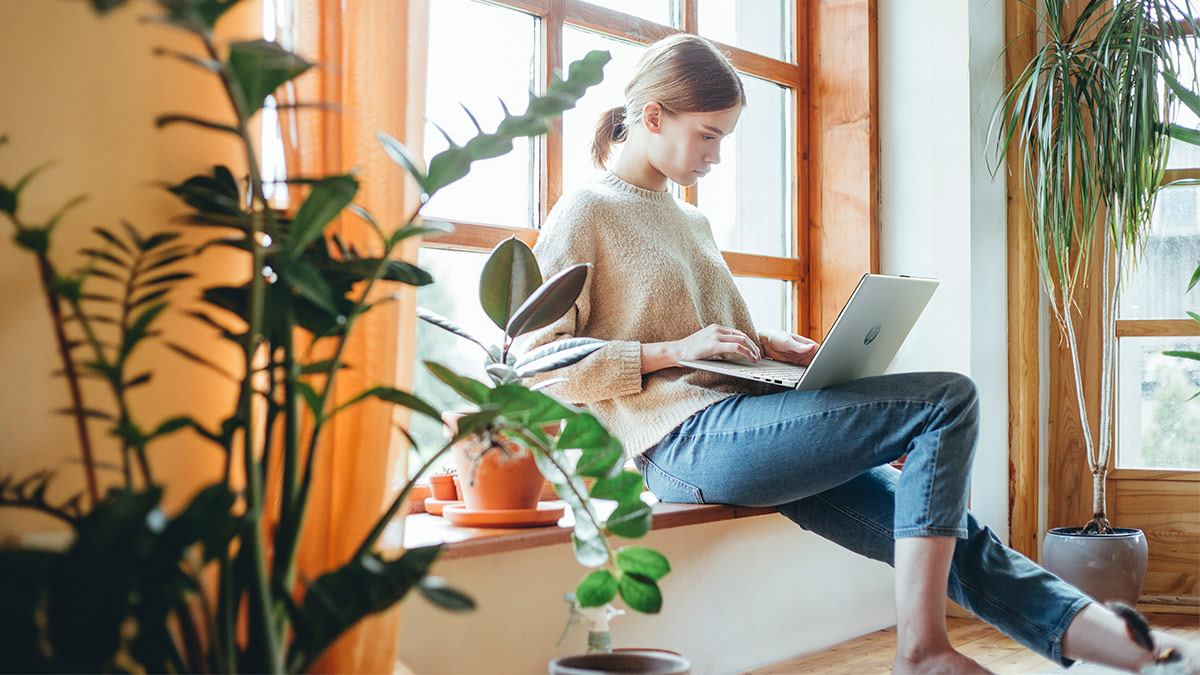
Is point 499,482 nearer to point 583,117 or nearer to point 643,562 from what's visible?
point 643,562

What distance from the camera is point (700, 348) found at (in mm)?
1630

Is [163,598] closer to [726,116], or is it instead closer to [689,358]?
[689,358]

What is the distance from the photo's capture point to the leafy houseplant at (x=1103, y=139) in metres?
2.33

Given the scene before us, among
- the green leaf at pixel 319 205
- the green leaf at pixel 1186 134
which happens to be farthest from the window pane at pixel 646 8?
the green leaf at pixel 319 205

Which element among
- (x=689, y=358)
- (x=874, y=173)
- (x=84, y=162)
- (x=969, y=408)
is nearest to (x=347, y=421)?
(x=84, y=162)

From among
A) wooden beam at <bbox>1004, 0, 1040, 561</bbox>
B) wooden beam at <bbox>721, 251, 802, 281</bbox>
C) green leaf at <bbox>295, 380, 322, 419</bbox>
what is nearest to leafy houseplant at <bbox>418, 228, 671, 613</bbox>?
green leaf at <bbox>295, 380, 322, 419</bbox>

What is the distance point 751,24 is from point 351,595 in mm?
2231

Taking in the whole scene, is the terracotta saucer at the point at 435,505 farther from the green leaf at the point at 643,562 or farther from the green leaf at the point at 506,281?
the green leaf at the point at 643,562

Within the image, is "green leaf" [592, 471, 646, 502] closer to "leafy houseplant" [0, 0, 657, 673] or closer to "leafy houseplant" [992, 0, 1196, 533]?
"leafy houseplant" [0, 0, 657, 673]

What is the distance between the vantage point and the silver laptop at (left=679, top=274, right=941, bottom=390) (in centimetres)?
153

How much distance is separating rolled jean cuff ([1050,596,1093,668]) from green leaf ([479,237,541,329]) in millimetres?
891

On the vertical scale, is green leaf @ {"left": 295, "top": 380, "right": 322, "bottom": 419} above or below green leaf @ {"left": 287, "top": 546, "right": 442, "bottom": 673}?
above

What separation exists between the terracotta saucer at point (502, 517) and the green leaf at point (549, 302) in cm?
29

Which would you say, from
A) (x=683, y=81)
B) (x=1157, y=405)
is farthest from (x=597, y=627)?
(x=1157, y=405)
